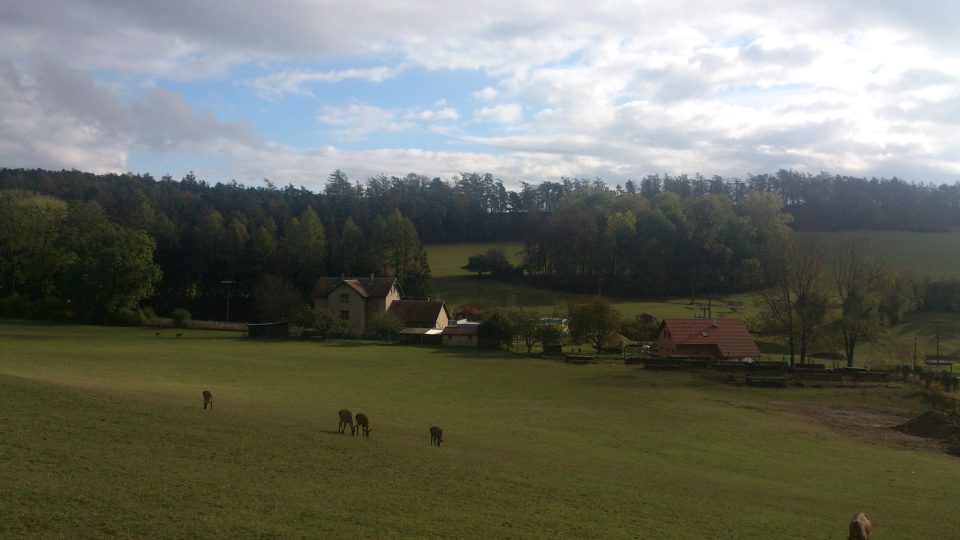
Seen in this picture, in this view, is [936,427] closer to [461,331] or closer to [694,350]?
[694,350]

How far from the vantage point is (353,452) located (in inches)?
838

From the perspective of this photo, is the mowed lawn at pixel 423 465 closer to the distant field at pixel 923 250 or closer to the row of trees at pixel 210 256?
the row of trees at pixel 210 256

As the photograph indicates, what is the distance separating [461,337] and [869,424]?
4331cm

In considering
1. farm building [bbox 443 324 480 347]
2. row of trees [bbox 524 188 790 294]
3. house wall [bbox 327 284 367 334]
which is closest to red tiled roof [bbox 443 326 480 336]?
farm building [bbox 443 324 480 347]

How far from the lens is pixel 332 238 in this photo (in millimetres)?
114625

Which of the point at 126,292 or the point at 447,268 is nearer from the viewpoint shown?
the point at 126,292

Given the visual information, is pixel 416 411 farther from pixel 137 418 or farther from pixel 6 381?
pixel 6 381

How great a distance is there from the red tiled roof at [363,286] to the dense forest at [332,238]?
5.51 m

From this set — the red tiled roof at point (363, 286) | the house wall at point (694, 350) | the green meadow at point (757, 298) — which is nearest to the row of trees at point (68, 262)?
the red tiled roof at point (363, 286)

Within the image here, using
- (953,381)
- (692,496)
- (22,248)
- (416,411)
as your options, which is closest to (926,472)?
(692,496)

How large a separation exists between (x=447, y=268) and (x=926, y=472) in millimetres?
105618

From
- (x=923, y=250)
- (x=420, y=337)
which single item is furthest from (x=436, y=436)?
(x=923, y=250)

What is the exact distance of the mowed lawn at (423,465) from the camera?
571 inches

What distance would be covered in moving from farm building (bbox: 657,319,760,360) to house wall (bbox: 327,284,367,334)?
3832 cm
